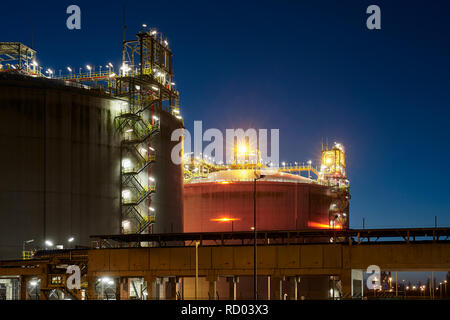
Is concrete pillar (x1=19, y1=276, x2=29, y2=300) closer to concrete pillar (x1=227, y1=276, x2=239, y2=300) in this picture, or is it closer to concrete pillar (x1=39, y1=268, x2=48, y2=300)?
concrete pillar (x1=39, y1=268, x2=48, y2=300)

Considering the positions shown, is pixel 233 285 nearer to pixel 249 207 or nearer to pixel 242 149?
pixel 249 207

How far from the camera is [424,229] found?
5097 centimetres

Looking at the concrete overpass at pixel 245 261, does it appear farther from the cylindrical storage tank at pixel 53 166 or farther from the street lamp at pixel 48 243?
the cylindrical storage tank at pixel 53 166

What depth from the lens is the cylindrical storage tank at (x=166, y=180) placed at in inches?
2712

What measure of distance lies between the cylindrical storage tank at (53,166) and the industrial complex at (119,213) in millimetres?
103

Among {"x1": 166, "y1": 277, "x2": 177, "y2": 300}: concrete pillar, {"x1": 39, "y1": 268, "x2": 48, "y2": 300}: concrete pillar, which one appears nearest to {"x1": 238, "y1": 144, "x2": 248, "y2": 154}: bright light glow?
{"x1": 166, "y1": 277, "x2": 177, "y2": 300}: concrete pillar

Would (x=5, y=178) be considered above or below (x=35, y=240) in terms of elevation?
above

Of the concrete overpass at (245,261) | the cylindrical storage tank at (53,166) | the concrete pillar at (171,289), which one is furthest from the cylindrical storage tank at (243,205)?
the concrete overpass at (245,261)

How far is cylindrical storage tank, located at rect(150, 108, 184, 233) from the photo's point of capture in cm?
6888

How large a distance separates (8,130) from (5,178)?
4.83 metres
